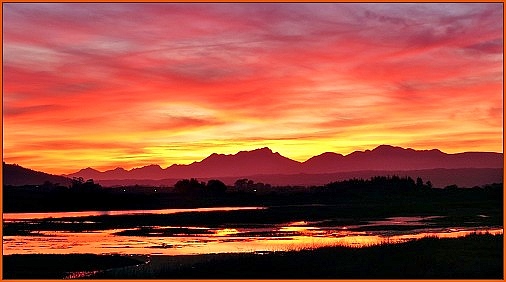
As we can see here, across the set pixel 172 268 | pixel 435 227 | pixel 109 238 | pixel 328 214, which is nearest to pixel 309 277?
pixel 172 268

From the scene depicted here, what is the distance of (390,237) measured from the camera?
60250 mm

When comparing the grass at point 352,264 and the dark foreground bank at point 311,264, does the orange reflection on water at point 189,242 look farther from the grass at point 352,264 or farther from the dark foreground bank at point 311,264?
the grass at point 352,264

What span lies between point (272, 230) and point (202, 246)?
1794cm

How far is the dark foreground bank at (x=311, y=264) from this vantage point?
3662 cm

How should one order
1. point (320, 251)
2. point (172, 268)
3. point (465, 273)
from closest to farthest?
point (465, 273), point (172, 268), point (320, 251)

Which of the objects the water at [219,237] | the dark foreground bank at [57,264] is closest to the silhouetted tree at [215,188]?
the water at [219,237]

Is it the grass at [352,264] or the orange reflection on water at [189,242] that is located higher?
the orange reflection on water at [189,242]

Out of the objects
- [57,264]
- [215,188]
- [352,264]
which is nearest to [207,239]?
[57,264]

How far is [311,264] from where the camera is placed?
131 feet

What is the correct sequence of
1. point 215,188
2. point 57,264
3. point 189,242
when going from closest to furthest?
point 57,264 → point 189,242 → point 215,188

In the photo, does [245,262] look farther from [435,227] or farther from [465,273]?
[435,227]

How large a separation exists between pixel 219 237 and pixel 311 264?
2431cm

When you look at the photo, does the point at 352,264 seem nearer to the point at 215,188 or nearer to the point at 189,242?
the point at 189,242

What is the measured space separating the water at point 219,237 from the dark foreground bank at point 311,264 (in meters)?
4.79
